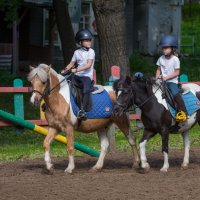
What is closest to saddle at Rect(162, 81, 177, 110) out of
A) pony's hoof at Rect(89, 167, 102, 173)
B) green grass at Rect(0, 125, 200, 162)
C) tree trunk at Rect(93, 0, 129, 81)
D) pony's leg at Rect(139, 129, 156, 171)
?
pony's leg at Rect(139, 129, 156, 171)

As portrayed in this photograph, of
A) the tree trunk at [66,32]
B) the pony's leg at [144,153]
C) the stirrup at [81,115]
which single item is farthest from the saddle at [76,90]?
the tree trunk at [66,32]

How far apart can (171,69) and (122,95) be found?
1.12 meters

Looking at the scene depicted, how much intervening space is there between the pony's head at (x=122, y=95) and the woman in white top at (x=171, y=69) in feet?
2.51

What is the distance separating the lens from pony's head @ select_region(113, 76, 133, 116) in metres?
12.5

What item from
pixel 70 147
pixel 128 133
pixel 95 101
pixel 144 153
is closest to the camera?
pixel 70 147

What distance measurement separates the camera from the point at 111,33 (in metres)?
18.6

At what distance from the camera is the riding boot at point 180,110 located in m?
13.0

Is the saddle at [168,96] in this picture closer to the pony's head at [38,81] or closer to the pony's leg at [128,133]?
the pony's leg at [128,133]

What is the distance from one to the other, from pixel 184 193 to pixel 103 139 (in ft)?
11.1

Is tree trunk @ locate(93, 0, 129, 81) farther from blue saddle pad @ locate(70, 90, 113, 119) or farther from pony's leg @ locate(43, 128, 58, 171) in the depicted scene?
pony's leg @ locate(43, 128, 58, 171)

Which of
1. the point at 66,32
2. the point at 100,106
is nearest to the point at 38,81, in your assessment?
the point at 100,106

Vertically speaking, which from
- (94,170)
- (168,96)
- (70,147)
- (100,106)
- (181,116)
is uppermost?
(168,96)

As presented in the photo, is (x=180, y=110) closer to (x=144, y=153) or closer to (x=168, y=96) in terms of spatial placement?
(x=168, y=96)

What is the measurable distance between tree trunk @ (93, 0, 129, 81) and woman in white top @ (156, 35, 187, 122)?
5.12m
